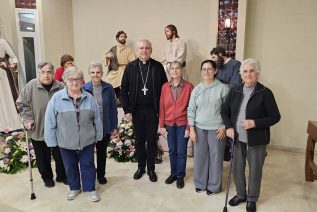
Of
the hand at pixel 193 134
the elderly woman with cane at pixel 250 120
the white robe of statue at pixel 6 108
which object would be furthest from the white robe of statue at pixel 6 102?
the elderly woman with cane at pixel 250 120

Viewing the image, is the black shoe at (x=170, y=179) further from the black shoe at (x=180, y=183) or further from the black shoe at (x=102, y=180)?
the black shoe at (x=102, y=180)

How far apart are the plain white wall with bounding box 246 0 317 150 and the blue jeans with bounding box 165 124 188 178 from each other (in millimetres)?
1923

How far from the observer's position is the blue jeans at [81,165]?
7.89 ft

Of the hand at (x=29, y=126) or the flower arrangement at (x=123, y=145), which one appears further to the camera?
the flower arrangement at (x=123, y=145)

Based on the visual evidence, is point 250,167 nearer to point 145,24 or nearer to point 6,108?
point 145,24

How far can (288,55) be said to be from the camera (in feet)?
12.3

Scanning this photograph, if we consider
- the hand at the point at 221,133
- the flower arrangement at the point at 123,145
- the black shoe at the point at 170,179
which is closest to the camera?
the hand at the point at 221,133

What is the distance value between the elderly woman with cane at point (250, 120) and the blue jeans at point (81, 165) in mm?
1235

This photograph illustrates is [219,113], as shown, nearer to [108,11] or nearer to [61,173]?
[61,173]

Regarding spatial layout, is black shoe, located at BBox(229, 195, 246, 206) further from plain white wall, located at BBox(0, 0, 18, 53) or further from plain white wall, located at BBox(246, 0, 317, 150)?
plain white wall, located at BBox(0, 0, 18, 53)

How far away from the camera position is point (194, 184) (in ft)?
8.98

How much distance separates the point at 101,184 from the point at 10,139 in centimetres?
134

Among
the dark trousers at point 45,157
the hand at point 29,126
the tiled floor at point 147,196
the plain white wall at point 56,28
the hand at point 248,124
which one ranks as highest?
the plain white wall at point 56,28

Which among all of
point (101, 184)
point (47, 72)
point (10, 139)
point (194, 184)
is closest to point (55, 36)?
point (10, 139)
